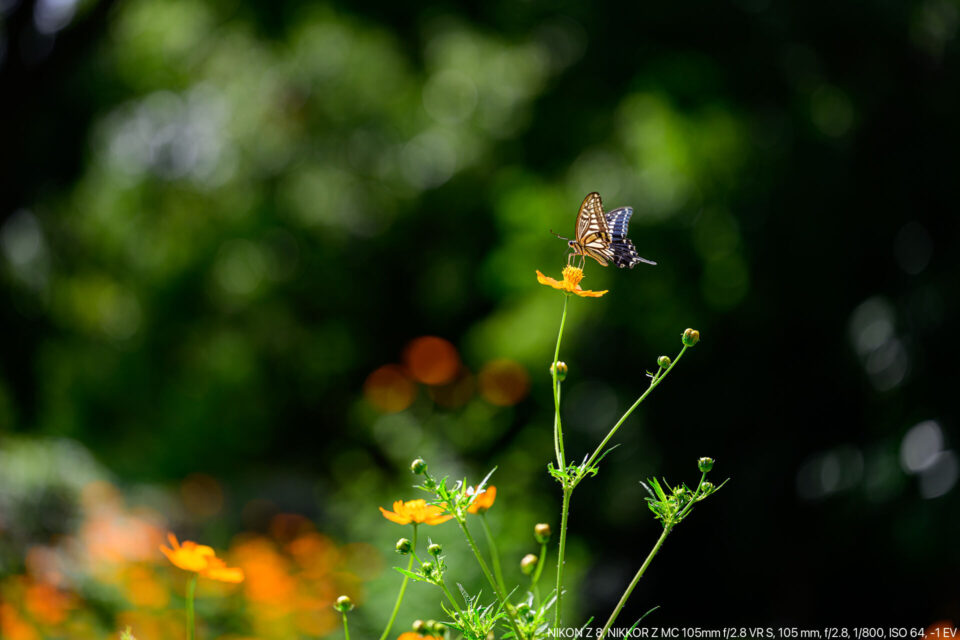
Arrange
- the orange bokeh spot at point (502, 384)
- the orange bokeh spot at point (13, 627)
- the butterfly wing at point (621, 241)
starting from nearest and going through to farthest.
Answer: the butterfly wing at point (621, 241)
the orange bokeh spot at point (13, 627)
the orange bokeh spot at point (502, 384)

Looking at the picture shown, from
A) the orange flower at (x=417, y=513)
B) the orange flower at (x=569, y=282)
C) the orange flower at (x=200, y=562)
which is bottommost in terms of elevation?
the orange flower at (x=200, y=562)

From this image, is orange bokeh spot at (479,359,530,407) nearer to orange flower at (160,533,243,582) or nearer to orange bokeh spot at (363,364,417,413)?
orange bokeh spot at (363,364,417,413)

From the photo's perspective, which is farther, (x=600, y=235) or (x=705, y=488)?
(x=600, y=235)

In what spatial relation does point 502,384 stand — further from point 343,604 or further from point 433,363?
point 343,604

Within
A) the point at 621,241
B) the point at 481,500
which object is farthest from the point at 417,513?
the point at 621,241

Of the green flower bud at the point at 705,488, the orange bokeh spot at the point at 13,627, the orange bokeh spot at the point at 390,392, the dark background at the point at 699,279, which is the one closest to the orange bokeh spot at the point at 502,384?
the dark background at the point at 699,279

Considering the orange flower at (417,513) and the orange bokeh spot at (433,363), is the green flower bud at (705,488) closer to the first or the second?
the orange flower at (417,513)

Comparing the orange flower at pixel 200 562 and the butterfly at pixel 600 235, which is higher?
the butterfly at pixel 600 235

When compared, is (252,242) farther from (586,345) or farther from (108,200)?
(586,345)

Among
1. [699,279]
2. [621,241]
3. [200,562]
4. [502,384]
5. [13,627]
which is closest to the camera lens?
[200,562]

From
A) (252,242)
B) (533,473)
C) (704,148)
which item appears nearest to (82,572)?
(533,473)
